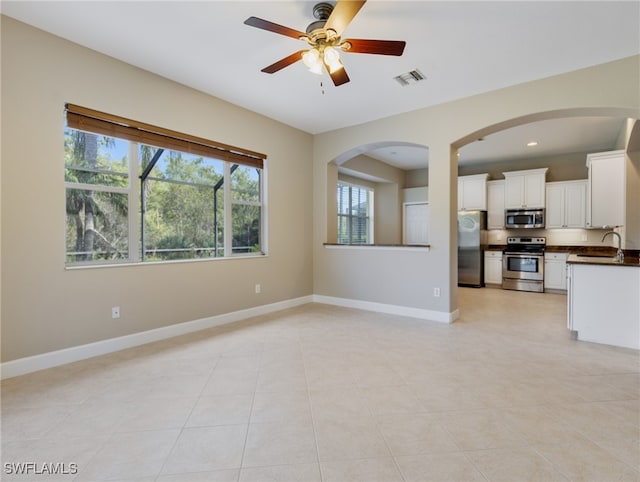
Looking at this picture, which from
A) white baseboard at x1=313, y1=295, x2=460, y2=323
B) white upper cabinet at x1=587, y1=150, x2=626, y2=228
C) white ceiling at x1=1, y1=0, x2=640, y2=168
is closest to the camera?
white ceiling at x1=1, y1=0, x2=640, y2=168

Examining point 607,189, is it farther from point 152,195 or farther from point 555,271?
point 152,195

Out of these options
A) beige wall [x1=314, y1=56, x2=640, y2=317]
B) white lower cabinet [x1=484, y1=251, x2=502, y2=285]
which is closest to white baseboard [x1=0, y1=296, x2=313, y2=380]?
beige wall [x1=314, y1=56, x2=640, y2=317]

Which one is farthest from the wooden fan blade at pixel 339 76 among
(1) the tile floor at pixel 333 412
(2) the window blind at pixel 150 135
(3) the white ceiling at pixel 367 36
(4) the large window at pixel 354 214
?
(4) the large window at pixel 354 214

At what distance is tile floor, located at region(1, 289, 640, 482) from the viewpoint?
1542 millimetres

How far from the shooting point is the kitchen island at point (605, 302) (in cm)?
310

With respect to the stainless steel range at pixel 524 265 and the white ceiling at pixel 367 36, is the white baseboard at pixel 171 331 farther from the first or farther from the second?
the stainless steel range at pixel 524 265

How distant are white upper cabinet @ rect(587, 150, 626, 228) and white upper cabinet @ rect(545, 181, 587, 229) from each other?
1529 mm

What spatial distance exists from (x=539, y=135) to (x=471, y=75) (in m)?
2.84

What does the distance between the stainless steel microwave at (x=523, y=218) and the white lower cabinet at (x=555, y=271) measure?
669 millimetres

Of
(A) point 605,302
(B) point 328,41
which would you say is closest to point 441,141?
(B) point 328,41

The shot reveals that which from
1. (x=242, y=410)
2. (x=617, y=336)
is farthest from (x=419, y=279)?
(x=242, y=410)

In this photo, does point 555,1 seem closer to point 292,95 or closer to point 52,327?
point 292,95

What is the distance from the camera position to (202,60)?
9.91 ft
